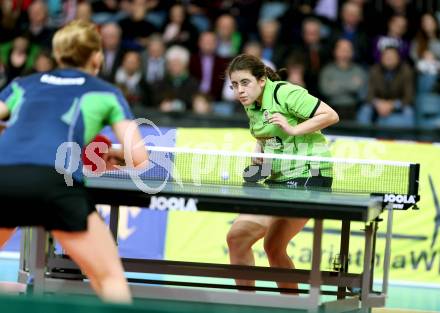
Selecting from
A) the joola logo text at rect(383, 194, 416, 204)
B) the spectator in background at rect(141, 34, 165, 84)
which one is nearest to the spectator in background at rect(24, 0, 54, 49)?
the spectator in background at rect(141, 34, 165, 84)

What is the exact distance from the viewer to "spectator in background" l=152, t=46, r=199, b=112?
13.3 metres

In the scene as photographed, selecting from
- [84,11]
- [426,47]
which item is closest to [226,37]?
[84,11]

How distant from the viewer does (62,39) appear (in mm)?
5238

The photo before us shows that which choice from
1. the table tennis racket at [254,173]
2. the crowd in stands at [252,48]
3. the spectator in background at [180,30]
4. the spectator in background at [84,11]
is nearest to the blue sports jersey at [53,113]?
the table tennis racket at [254,173]

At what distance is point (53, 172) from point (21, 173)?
0.50ft

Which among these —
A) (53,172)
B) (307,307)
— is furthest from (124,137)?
(307,307)

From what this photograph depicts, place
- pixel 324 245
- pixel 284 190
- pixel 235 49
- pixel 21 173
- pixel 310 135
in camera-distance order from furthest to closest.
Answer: pixel 235 49, pixel 324 245, pixel 310 135, pixel 284 190, pixel 21 173

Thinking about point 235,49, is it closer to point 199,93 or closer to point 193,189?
point 199,93

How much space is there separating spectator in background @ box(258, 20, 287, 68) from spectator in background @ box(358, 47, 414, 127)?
1.22 meters

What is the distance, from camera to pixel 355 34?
551 inches

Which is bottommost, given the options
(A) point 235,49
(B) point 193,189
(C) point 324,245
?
(C) point 324,245

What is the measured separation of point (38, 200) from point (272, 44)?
9.21 m

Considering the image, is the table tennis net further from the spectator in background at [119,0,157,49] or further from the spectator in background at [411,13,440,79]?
the spectator in background at [119,0,157,49]

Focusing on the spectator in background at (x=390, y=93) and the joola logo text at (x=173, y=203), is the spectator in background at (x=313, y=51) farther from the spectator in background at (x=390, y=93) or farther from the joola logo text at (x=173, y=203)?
the joola logo text at (x=173, y=203)
